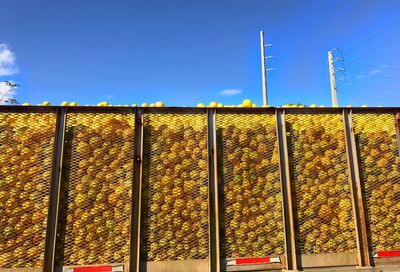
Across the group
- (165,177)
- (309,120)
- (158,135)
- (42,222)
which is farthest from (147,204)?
(309,120)

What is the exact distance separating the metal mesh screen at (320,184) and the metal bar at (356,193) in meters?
0.07

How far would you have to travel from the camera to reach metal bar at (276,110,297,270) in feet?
15.9

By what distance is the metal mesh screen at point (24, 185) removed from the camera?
4481 mm

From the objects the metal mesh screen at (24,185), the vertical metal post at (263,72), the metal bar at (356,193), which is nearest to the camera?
the metal mesh screen at (24,185)

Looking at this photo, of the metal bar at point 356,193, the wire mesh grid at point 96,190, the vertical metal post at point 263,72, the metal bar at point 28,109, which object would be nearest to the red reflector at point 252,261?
the metal bar at point 356,193

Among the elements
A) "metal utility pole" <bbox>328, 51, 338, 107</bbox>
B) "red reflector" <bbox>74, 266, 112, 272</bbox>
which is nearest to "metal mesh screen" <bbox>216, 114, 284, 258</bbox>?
"red reflector" <bbox>74, 266, 112, 272</bbox>

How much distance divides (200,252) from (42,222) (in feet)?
7.75

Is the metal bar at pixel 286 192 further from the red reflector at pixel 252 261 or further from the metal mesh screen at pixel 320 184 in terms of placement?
the red reflector at pixel 252 261

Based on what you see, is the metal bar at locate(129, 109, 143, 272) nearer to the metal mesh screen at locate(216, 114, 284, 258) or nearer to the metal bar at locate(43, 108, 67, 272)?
the metal bar at locate(43, 108, 67, 272)

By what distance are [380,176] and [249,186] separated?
7.46ft

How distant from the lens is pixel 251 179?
5031 mm

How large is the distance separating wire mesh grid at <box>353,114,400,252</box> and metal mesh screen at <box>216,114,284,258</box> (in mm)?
1512

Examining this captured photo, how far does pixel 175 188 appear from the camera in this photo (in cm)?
486

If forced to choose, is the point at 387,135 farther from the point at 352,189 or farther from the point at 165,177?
the point at 165,177
